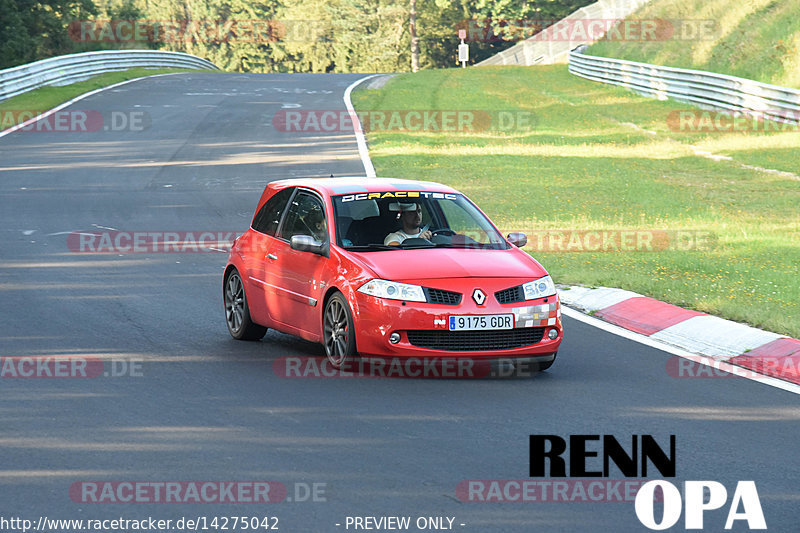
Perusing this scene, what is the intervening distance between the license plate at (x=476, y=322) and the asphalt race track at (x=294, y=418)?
0.44 metres

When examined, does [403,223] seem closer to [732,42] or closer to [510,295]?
[510,295]

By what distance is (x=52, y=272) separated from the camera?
14.2 m

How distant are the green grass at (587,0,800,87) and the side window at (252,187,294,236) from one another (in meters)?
27.0

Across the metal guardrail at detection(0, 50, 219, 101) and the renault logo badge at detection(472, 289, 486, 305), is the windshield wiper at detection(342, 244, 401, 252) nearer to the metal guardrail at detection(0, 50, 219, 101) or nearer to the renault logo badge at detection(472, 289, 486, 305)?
the renault logo badge at detection(472, 289, 486, 305)

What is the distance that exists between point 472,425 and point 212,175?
1715cm

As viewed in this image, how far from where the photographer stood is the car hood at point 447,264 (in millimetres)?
9305

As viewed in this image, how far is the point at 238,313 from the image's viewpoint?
11.1 meters

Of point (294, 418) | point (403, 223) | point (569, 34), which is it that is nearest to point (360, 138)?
point (403, 223)

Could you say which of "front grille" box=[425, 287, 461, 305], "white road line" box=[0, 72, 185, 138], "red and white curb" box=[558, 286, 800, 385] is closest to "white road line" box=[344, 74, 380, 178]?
"white road line" box=[0, 72, 185, 138]

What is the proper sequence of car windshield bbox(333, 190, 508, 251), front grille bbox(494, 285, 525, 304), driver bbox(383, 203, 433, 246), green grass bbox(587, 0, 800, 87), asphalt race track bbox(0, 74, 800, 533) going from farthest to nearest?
green grass bbox(587, 0, 800, 87)
driver bbox(383, 203, 433, 246)
car windshield bbox(333, 190, 508, 251)
front grille bbox(494, 285, 525, 304)
asphalt race track bbox(0, 74, 800, 533)

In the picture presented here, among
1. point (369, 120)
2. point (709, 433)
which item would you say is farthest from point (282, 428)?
point (369, 120)

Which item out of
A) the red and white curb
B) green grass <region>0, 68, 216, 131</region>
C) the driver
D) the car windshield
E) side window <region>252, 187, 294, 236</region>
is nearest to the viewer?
the red and white curb

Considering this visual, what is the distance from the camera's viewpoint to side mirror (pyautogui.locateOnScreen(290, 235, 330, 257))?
9906mm

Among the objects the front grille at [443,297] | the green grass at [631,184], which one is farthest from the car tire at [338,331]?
the green grass at [631,184]
